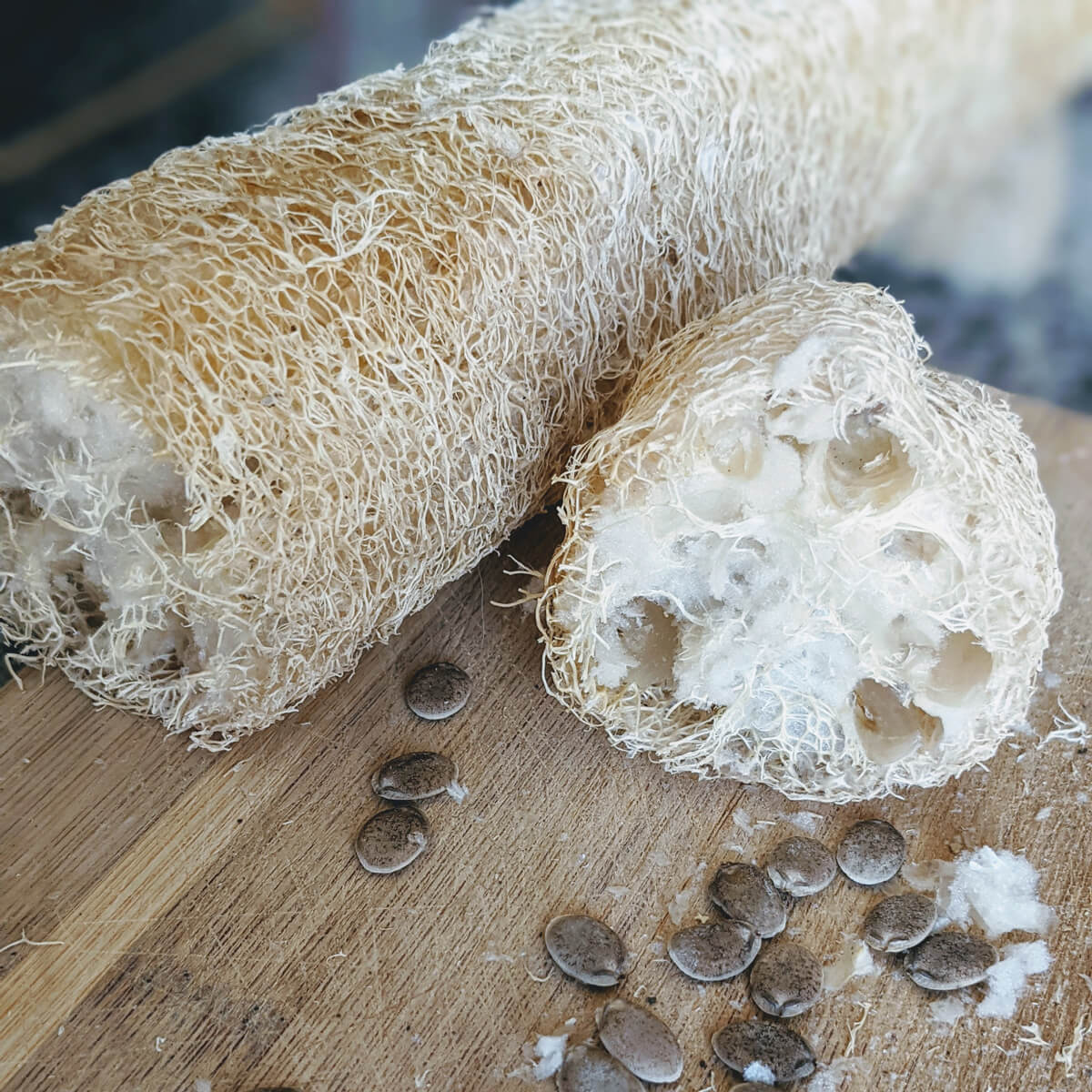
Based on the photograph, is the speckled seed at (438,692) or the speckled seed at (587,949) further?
the speckled seed at (438,692)

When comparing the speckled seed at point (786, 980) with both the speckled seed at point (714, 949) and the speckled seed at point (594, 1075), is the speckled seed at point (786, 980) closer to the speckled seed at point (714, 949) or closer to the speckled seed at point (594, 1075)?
the speckled seed at point (714, 949)

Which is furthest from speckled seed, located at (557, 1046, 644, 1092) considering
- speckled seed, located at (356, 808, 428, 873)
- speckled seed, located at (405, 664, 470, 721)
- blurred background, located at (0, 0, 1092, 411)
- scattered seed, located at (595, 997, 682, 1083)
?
blurred background, located at (0, 0, 1092, 411)

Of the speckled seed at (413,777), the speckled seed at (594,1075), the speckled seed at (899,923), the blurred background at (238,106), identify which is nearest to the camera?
the speckled seed at (594,1075)

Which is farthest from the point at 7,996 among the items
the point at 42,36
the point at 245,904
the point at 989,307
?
the point at 42,36

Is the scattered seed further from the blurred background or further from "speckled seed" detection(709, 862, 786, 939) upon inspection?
the blurred background

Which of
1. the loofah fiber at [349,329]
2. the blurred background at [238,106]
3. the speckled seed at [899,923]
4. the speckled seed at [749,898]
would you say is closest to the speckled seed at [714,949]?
the speckled seed at [749,898]

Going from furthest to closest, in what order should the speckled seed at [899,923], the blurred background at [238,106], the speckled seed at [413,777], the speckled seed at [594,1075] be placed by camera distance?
the blurred background at [238,106], the speckled seed at [413,777], the speckled seed at [899,923], the speckled seed at [594,1075]

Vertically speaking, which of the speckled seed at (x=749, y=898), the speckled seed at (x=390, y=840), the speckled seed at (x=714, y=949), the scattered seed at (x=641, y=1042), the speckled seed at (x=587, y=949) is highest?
the speckled seed at (x=390, y=840)
